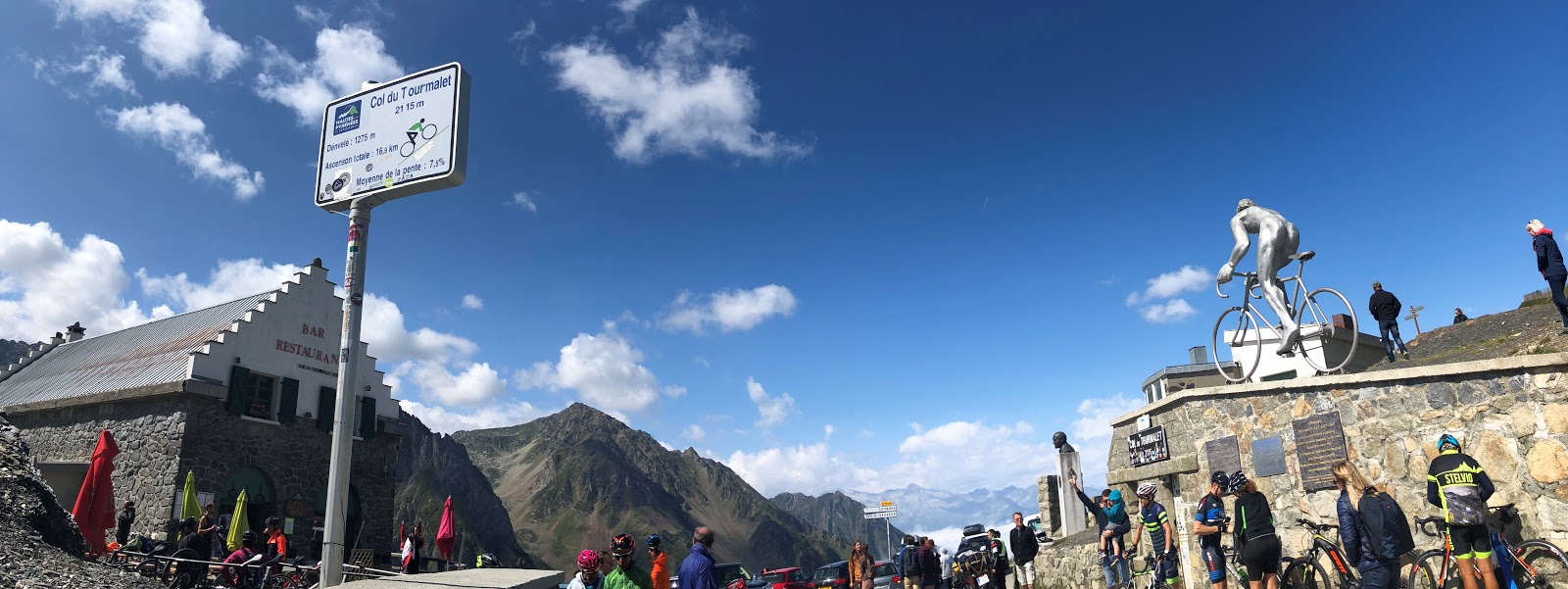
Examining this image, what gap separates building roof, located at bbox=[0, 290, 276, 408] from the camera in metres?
19.8

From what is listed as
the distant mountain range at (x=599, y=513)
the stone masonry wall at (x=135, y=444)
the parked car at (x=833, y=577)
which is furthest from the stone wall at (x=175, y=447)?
the distant mountain range at (x=599, y=513)

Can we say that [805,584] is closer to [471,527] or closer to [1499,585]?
[1499,585]

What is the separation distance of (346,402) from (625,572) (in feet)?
16.1

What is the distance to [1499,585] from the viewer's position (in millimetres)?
6926

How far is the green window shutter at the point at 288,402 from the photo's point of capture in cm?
2039

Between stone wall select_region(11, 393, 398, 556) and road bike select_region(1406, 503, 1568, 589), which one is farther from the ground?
stone wall select_region(11, 393, 398, 556)

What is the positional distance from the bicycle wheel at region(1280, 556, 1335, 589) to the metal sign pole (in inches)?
403

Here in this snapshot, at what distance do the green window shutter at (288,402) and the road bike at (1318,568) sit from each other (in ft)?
70.1

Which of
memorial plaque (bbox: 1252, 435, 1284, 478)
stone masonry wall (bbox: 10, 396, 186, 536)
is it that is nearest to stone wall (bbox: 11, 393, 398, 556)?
stone masonry wall (bbox: 10, 396, 186, 536)

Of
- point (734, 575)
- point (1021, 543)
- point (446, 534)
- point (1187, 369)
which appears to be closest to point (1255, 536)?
point (1021, 543)

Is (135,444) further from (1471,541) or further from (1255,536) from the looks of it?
(1471,541)

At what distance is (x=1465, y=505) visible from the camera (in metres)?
6.82

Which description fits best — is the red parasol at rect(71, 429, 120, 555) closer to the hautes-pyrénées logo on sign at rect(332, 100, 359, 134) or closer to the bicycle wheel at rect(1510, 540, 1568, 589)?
the hautes-pyrénées logo on sign at rect(332, 100, 359, 134)

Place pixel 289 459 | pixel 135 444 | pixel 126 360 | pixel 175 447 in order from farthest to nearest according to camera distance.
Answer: pixel 126 360 < pixel 289 459 < pixel 135 444 < pixel 175 447
